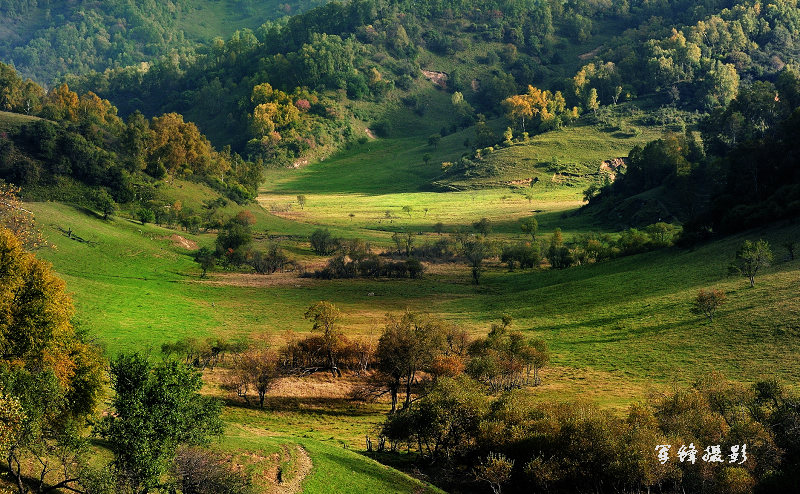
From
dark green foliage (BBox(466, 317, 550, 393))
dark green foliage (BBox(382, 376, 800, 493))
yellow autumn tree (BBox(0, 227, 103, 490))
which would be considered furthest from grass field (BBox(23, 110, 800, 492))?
yellow autumn tree (BBox(0, 227, 103, 490))

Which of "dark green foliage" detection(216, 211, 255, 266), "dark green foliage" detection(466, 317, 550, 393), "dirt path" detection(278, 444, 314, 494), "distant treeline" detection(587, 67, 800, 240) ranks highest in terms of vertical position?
"distant treeline" detection(587, 67, 800, 240)

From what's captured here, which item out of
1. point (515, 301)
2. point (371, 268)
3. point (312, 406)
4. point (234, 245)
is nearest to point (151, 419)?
point (312, 406)

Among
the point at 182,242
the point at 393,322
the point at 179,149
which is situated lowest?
the point at 393,322

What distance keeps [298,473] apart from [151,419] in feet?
28.9

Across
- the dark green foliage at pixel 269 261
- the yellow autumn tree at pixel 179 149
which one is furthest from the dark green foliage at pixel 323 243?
the yellow autumn tree at pixel 179 149

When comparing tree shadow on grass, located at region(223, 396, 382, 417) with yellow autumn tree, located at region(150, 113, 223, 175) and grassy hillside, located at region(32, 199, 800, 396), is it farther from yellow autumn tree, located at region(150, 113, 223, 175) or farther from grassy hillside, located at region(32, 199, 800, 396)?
yellow autumn tree, located at region(150, 113, 223, 175)

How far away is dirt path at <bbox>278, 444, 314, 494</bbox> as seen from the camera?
33.0 metres

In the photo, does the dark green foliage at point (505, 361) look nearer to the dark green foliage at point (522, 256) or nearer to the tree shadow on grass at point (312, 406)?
the tree shadow on grass at point (312, 406)

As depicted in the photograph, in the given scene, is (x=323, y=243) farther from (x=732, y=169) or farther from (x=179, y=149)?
(x=732, y=169)

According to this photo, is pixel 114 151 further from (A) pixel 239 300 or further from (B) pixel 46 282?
(B) pixel 46 282

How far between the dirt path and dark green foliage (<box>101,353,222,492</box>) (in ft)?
14.0

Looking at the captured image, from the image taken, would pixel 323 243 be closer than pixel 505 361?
No

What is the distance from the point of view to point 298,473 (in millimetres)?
34594

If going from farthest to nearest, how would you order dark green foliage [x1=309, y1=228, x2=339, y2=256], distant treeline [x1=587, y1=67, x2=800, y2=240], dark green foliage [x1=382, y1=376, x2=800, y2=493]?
1. dark green foliage [x1=309, y1=228, x2=339, y2=256]
2. distant treeline [x1=587, y1=67, x2=800, y2=240]
3. dark green foliage [x1=382, y1=376, x2=800, y2=493]
